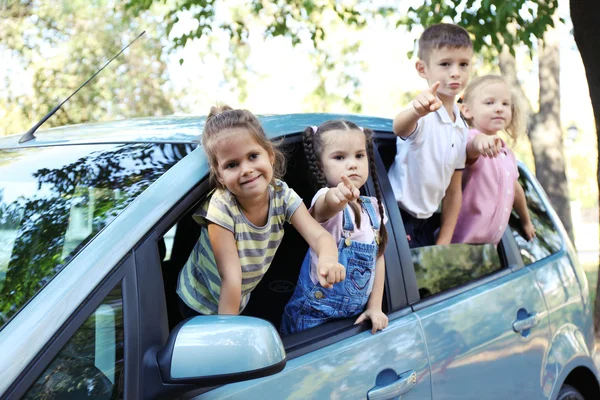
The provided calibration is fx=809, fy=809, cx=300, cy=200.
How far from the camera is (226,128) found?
2309mm

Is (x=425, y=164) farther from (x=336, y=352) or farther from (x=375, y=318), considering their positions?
(x=336, y=352)

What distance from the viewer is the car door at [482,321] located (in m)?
2.73

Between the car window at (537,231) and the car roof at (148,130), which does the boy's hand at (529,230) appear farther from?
the car roof at (148,130)

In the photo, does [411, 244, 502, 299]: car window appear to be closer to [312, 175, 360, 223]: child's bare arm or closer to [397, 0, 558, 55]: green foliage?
[312, 175, 360, 223]: child's bare arm

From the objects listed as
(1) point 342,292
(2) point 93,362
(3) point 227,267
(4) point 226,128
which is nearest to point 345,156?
(1) point 342,292

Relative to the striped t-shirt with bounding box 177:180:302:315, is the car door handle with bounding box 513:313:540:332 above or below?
below

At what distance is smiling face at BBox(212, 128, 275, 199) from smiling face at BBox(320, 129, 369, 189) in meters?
0.42

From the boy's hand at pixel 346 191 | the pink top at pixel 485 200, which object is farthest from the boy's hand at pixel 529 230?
the boy's hand at pixel 346 191

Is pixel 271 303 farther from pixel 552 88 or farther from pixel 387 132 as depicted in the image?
pixel 552 88

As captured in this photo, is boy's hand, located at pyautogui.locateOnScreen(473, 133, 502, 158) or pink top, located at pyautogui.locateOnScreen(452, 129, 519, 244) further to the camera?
pink top, located at pyautogui.locateOnScreen(452, 129, 519, 244)

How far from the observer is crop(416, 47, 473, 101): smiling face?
11.5 ft

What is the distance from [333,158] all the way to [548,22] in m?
5.33

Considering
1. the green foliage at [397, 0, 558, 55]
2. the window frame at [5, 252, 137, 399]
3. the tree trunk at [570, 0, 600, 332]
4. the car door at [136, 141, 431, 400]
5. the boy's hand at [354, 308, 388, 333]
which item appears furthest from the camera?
the green foliage at [397, 0, 558, 55]

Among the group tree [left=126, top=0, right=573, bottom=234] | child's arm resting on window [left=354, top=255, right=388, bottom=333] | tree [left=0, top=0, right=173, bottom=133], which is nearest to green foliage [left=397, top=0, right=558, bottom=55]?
tree [left=126, top=0, right=573, bottom=234]
